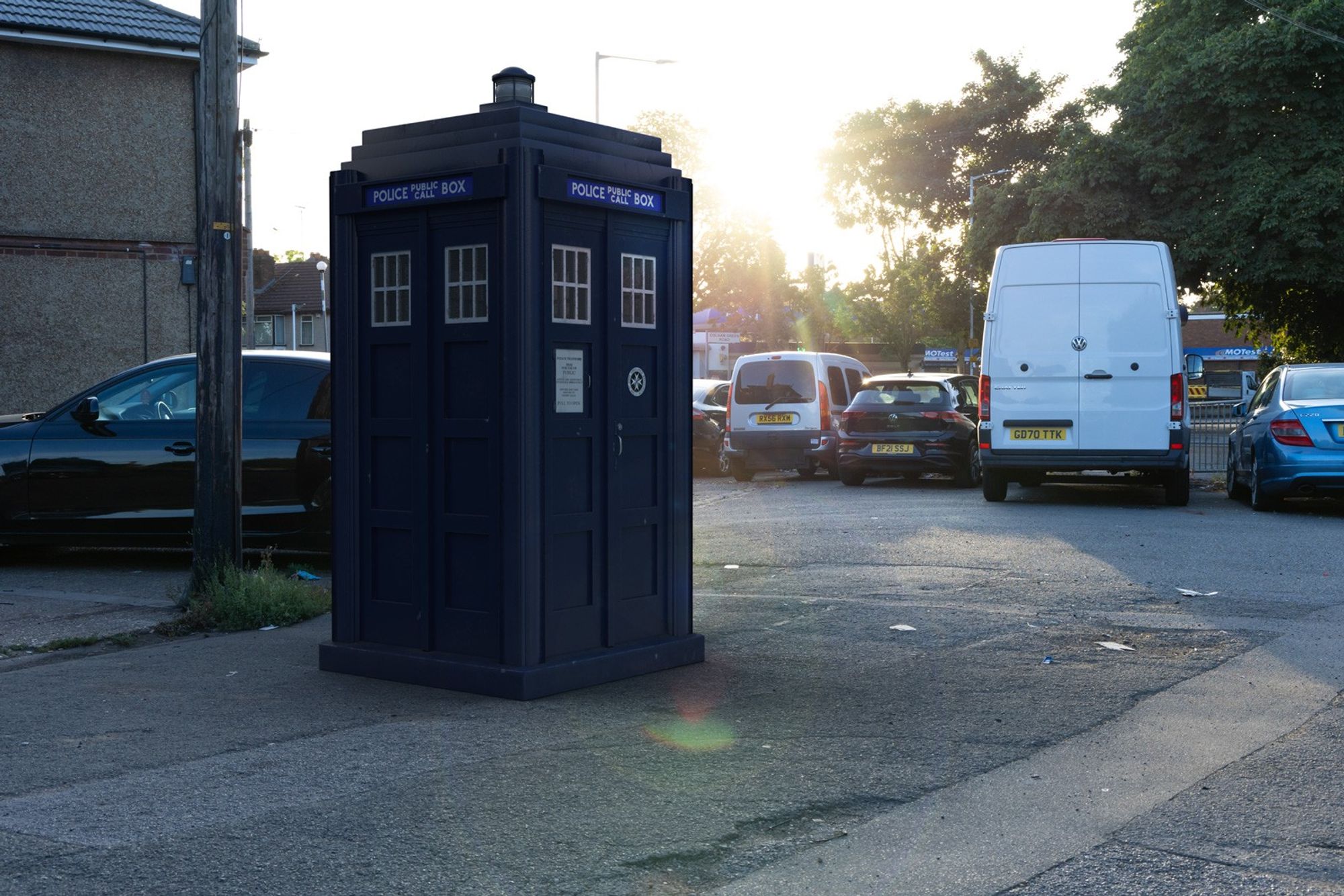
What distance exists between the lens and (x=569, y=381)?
6426mm

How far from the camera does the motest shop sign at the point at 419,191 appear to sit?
627cm

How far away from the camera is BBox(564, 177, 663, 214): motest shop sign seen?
20.8 ft

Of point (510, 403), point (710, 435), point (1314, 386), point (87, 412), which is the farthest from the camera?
point (710, 435)

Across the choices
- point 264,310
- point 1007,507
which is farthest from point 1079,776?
point 264,310

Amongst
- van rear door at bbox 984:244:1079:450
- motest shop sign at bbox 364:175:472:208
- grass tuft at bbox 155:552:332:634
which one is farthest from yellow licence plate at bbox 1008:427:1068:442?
motest shop sign at bbox 364:175:472:208

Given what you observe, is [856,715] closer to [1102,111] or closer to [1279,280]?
[1279,280]

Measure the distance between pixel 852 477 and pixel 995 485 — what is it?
10.3ft

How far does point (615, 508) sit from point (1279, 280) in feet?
78.9

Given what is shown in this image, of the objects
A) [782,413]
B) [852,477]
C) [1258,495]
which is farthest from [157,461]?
[782,413]

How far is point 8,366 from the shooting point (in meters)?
19.9

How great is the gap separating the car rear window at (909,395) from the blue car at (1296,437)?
4.15 meters

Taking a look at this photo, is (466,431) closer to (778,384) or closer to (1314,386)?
(1314,386)

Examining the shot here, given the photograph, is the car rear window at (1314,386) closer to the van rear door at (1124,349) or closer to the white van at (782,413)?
the van rear door at (1124,349)

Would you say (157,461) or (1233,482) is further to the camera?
(1233,482)
